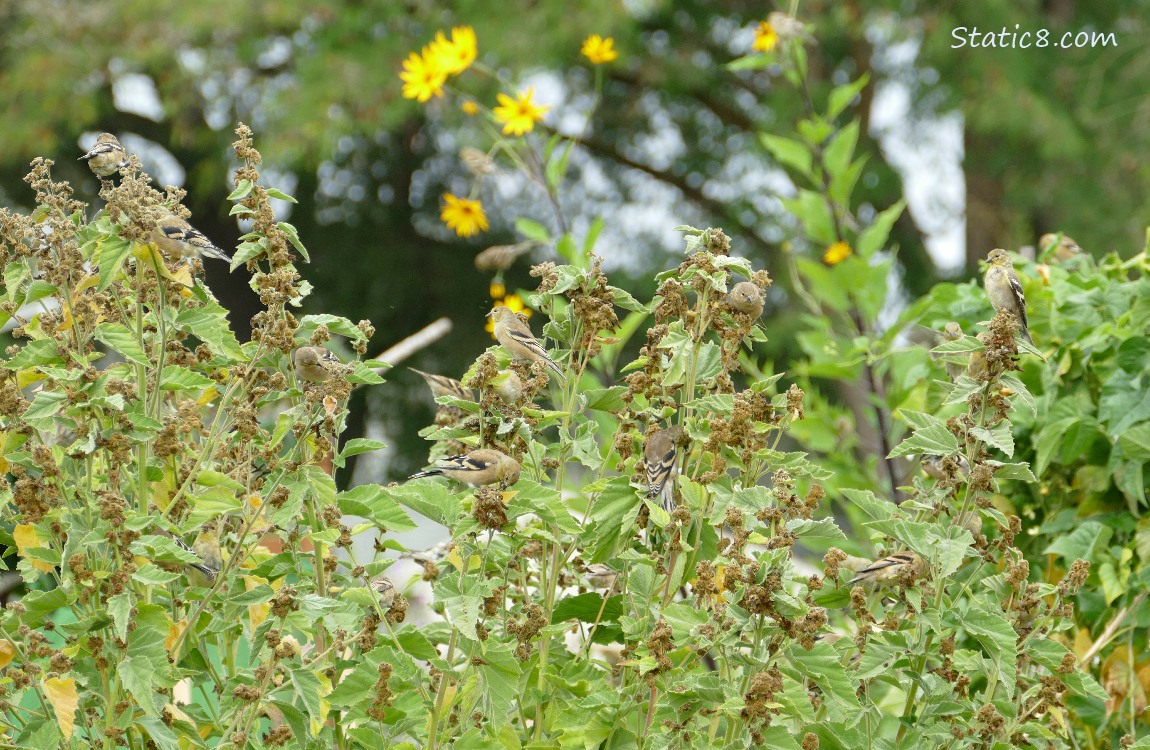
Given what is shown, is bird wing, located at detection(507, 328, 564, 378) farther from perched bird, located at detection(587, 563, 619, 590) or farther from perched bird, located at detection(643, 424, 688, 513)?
perched bird, located at detection(587, 563, 619, 590)

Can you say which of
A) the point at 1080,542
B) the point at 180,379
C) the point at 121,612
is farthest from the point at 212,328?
the point at 1080,542

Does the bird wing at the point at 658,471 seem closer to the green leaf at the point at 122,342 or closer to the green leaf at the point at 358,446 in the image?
the green leaf at the point at 358,446

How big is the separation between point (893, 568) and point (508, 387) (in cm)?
43

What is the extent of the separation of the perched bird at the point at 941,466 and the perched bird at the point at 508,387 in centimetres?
42

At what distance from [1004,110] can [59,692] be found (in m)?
5.55

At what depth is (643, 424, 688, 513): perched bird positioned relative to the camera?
112 centimetres

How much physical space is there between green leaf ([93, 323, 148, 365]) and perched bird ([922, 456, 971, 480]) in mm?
764

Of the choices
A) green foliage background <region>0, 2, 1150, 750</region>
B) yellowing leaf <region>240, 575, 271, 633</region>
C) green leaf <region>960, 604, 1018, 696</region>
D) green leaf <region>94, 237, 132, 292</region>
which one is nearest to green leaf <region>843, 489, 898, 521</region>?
green foliage background <region>0, 2, 1150, 750</region>

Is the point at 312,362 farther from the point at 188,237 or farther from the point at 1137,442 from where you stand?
the point at 1137,442

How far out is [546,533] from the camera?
107 cm

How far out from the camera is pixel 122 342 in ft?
3.56

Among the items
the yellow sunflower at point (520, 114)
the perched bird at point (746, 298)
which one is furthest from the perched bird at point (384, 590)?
the yellow sunflower at point (520, 114)

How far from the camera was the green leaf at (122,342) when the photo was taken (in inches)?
42.2

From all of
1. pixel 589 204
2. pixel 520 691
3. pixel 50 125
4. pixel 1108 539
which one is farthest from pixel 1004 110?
pixel 520 691
